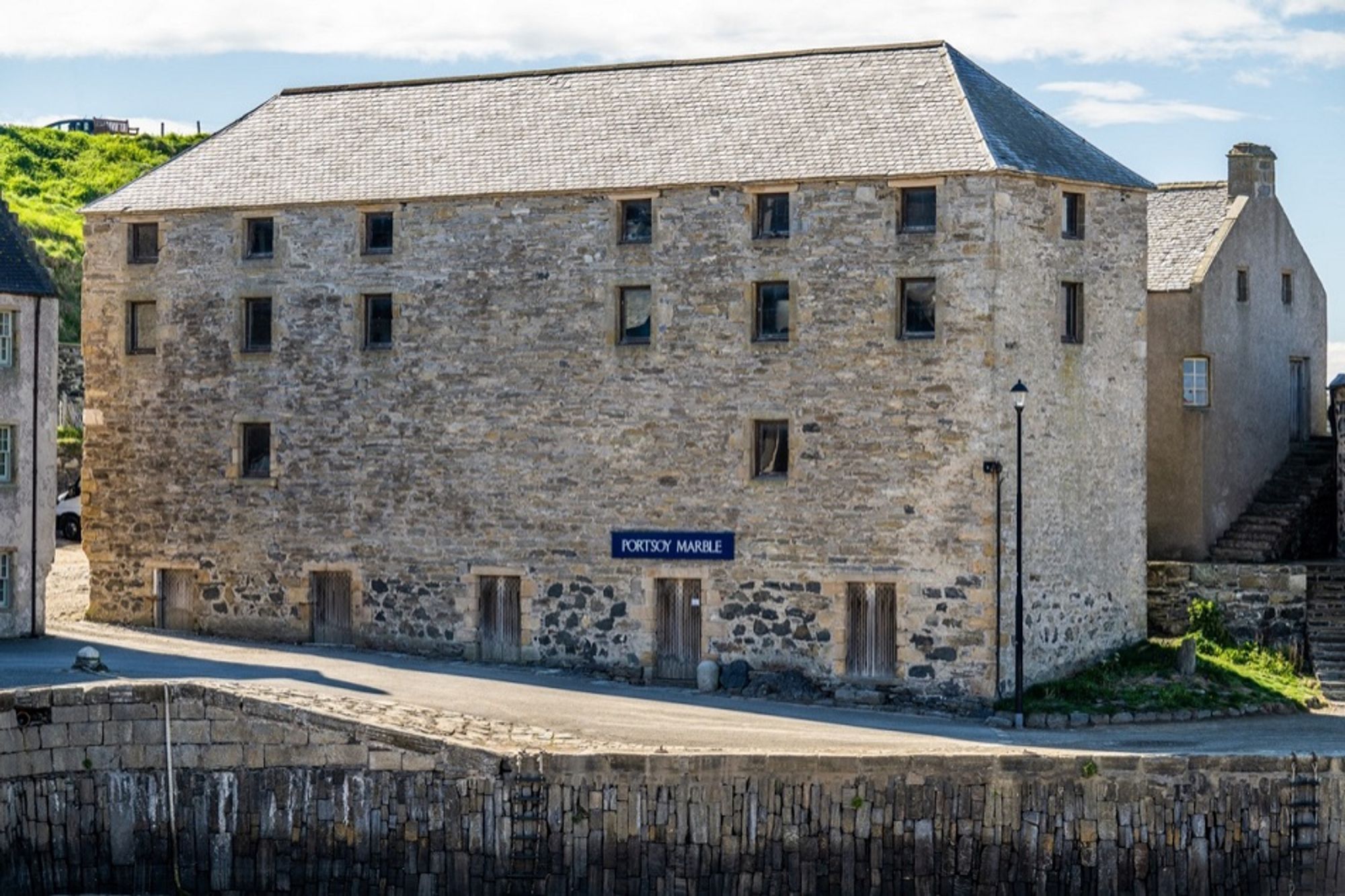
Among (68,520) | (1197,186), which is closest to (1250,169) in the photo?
(1197,186)

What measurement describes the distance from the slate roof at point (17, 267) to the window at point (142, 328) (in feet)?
5.44

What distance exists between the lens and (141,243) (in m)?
38.0

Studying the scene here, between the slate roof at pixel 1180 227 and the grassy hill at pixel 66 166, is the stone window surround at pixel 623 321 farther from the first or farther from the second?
the grassy hill at pixel 66 166

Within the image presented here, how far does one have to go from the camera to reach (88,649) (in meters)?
31.0

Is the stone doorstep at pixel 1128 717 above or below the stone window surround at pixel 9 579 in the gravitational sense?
below

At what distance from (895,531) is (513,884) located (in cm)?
831

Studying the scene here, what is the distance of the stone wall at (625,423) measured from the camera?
32.9m

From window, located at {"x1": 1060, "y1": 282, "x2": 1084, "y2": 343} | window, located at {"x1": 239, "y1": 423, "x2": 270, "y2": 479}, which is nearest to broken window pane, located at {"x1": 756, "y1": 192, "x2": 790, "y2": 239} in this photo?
window, located at {"x1": 1060, "y1": 282, "x2": 1084, "y2": 343}

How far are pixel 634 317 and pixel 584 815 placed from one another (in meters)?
9.56

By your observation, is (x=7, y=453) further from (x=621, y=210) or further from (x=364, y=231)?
(x=621, y=210)

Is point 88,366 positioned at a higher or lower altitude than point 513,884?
higher

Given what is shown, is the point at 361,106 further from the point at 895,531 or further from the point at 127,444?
the point at 895,531

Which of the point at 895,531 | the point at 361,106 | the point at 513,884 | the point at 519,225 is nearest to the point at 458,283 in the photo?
the point at 519,225

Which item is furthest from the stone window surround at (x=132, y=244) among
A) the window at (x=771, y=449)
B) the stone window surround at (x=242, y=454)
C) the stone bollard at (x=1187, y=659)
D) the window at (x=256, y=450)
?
the stone bollard at (x=1187, y=659)
